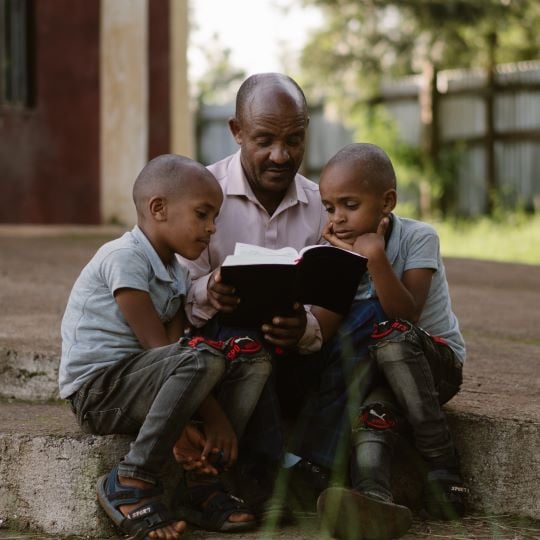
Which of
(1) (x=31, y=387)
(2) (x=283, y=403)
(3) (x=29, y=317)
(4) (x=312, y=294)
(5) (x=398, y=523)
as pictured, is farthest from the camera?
(3) (x=29, y=317)

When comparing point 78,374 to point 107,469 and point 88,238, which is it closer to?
point 107,469

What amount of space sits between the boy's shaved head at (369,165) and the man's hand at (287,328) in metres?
0.45

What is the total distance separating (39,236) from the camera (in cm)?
821

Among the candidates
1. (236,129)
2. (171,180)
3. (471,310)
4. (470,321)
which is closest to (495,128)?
(471,310)

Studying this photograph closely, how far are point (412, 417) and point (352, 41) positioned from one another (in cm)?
1202

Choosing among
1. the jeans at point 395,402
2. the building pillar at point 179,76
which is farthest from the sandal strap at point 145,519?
the building pillar at point 179,76

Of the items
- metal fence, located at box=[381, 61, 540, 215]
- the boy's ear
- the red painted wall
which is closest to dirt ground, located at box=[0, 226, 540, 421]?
the boy's ear

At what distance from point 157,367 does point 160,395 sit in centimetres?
9

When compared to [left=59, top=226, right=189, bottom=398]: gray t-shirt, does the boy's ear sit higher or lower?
higher

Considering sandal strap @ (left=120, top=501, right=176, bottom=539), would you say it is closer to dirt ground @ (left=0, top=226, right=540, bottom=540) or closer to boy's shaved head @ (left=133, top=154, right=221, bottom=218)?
dirt ground @ (left=0, top=226, right=540, bottom=540)

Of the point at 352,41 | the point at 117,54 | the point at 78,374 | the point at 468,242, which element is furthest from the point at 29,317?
the point at 352,41

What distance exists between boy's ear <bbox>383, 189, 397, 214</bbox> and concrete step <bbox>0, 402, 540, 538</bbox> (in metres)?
0.62

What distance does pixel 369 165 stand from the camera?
134 inches

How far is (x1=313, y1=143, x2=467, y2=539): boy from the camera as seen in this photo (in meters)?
3.15
